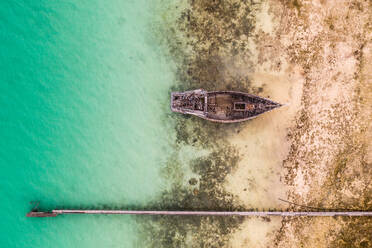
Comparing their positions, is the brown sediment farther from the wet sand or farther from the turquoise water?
the turquoise water

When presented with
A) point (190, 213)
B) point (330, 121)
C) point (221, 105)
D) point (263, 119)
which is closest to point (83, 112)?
point (221, 105)

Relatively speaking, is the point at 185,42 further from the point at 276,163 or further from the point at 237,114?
the point at 276,163

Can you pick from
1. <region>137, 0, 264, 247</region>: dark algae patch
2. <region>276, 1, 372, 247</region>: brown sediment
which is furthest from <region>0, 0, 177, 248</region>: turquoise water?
<region>276, 1, 372, 247</region>: brown sediment

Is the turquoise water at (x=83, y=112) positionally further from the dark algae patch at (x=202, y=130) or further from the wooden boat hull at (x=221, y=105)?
the wooden boat hull at (x=221, y=105)

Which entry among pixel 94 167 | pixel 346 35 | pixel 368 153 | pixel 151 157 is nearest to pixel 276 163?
pixel 368 153

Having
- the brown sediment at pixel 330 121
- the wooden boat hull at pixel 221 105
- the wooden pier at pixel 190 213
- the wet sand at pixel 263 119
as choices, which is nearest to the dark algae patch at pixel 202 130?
the wet sand at pixel 263 119

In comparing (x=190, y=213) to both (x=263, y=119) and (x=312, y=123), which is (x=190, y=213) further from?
(x=312, y=123)
